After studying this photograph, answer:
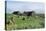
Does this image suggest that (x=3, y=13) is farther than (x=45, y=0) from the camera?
No

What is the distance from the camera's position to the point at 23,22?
4.31 feet

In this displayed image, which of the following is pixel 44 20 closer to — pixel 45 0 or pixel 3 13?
pixel 45 0

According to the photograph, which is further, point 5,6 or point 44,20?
point 44,20

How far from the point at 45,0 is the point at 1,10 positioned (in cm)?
72

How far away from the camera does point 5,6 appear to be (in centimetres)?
126

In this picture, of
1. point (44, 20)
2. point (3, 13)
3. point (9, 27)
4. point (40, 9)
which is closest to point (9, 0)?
point (3, 13)

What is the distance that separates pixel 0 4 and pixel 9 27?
0.37m

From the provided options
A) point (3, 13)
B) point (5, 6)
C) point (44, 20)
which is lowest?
point (44, 20)

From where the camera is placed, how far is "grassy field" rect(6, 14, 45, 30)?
128 cm

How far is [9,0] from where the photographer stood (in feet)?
4.22

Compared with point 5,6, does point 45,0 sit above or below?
above

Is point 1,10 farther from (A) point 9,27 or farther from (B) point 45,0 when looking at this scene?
(B) point 45,0

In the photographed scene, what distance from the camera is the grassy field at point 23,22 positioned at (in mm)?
1280

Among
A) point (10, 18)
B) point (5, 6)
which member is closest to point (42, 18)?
point (10, 18)
